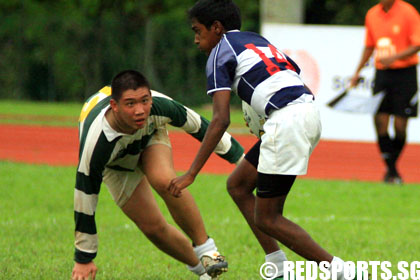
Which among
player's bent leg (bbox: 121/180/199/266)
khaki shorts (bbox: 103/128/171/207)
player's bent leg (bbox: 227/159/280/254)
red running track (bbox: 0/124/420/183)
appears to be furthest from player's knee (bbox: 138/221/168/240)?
red running track (bbox: 0/124/420/183)

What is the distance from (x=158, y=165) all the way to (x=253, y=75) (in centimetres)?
105

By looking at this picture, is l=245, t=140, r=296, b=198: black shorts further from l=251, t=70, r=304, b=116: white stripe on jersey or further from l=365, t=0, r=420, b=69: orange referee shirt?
l=365, t=0, r=420, b=69: orange referee shirt

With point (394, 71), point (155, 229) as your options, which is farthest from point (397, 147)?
point (155, 229)

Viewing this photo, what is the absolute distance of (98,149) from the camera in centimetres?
591

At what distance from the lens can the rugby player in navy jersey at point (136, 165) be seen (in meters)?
5.93

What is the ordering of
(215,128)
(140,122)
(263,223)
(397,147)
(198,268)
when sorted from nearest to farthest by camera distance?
(215,128), (263,223), (140,122), (198,268), (397,147)

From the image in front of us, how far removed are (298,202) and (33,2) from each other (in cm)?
2745

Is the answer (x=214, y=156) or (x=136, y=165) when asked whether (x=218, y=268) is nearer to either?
(x=136, y=165)

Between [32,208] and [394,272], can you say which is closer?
[394,272]

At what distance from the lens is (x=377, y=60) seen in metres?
12.0

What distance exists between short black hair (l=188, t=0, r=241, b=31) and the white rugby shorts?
0.70 meters

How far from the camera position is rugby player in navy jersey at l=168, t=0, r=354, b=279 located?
5.57 meters

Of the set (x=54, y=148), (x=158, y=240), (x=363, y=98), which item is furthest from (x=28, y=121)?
(x=158, y=240)

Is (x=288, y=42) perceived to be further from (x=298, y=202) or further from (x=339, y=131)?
(x=298, y=202)
